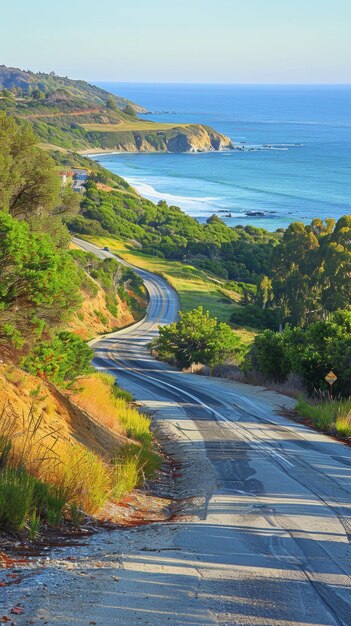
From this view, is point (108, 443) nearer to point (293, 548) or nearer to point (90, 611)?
point (293, 548)

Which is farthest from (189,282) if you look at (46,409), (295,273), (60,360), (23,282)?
(46,409)

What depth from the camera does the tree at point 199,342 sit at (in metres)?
43.4

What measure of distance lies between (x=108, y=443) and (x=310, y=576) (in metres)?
6.70

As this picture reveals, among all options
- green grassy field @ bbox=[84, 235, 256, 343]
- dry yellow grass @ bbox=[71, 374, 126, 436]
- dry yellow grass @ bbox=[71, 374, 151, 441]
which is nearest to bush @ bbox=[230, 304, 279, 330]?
green grassy field @ bbox=[84, 235, 256, 343]

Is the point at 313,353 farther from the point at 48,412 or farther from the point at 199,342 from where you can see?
the point at 199,342

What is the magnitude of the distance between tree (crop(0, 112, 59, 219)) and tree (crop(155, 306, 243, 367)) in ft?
51.2

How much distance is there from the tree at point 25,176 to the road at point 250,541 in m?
11.3

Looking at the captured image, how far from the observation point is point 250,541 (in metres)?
9.61

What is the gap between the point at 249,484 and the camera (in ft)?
44.8

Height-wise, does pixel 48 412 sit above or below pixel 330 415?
above

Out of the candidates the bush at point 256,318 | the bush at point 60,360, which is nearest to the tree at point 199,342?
the bush at point 256,318

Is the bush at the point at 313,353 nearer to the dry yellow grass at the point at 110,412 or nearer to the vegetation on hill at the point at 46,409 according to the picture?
the vegetation on hill at the point at 46,409

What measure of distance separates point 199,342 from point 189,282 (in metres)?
39.2

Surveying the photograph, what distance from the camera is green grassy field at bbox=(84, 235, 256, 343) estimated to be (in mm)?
69625
